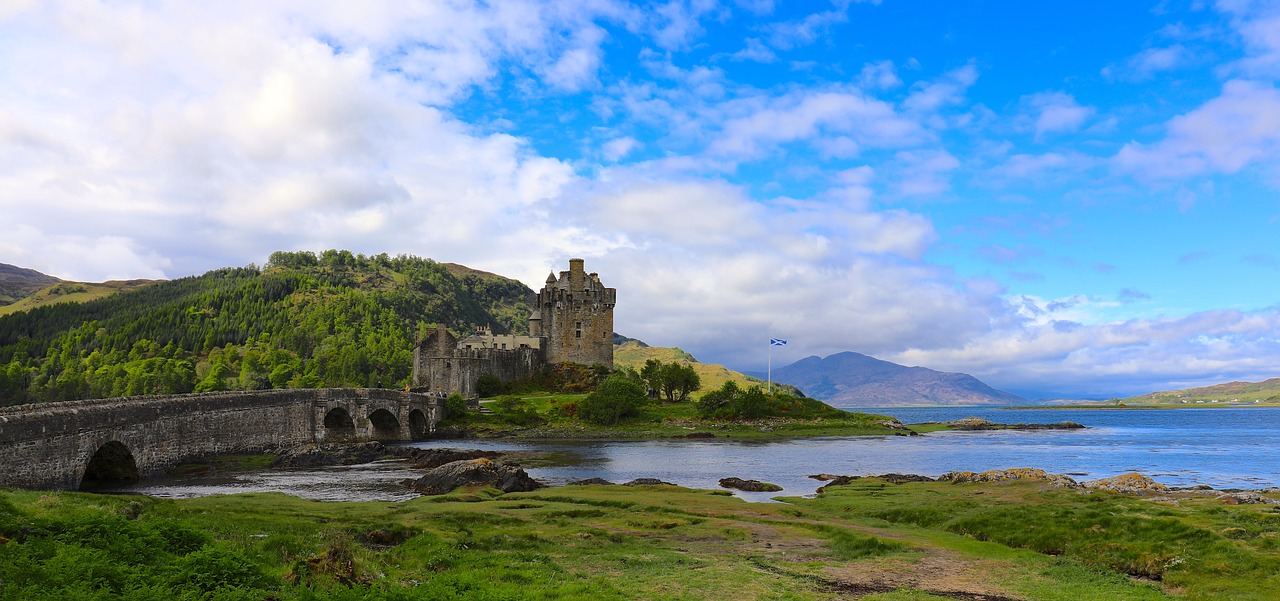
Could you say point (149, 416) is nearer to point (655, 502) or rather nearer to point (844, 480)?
point (655, 502)

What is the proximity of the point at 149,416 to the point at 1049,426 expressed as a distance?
5367 inches

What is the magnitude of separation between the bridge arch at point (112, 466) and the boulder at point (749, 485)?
3364cm

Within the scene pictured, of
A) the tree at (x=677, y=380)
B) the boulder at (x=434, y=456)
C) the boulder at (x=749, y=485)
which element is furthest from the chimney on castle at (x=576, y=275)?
the boulder at (x=749, y=485)

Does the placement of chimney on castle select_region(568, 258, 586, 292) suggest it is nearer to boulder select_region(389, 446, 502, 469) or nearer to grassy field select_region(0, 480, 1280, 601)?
boulder select_region(389, 446, 502, 469)

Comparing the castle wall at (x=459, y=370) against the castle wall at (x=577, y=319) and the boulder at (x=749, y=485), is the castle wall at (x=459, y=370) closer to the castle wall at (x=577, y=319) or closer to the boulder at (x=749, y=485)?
the castle wall at (x=577, y=319)

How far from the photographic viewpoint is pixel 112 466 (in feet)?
141

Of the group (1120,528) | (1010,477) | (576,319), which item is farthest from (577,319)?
(1120,528)

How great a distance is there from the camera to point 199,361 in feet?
613

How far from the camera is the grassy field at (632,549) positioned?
540 inches

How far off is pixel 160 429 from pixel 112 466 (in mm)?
3615

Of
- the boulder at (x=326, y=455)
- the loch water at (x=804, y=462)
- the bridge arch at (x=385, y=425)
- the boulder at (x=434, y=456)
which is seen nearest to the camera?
the loch water at (x=804, y=462)

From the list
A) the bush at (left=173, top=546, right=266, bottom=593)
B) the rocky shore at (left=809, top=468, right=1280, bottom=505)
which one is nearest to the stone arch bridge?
the bush at (left=173, top=546, right=266, bottom=593)

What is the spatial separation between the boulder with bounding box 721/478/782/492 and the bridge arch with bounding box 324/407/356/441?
153 ft

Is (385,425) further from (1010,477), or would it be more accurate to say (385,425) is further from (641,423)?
(1010,477)
